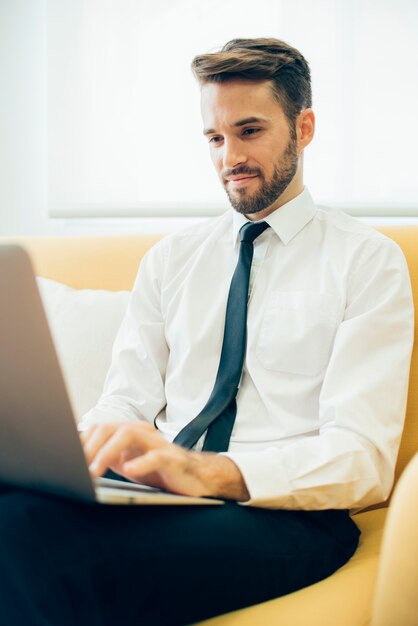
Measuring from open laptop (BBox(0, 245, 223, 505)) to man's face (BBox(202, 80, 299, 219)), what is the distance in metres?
0.78

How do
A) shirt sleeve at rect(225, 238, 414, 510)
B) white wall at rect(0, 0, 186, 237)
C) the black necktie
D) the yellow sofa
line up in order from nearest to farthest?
1. the yellow sofa
2. shirt sleeve at rect(225, 238, 414, 510)
3. the black necktie
4. white wall at rect(0, 0, 186, 237)

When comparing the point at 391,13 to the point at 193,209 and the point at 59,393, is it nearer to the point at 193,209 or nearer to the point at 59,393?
the point at 193,209

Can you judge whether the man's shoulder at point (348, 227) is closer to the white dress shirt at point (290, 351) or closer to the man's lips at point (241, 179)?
the white dress shirt at point (290, 351)

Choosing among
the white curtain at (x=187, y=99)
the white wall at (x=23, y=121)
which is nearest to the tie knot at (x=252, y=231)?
the white curtain at (x=187, y=99)

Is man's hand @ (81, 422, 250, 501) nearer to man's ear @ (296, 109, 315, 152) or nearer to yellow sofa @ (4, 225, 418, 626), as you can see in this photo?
yellow sofa @ (4, 225, 418, 626)

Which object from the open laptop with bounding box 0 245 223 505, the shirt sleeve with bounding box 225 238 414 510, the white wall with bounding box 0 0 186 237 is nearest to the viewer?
the open laptop with bounding box 0 245 223 505

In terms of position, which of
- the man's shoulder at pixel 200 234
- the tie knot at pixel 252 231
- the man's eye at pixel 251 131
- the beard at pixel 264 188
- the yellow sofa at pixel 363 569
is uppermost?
the man's eye at pixel 251 131

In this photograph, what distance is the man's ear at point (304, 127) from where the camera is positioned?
1.49 m

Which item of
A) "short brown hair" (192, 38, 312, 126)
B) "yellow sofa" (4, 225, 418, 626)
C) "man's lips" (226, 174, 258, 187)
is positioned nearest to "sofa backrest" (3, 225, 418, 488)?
"yellow sofa" (4, 225, 418, 626)

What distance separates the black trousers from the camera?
756 mm

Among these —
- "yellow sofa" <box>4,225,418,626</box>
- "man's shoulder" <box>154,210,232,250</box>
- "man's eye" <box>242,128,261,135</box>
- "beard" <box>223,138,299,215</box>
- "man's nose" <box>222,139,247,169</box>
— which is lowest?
"yellow sofa" <box>4,225,418,626</box>

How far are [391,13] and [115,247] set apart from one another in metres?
1.01

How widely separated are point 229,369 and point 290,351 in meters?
0.11

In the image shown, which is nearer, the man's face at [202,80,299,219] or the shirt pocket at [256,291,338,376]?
the shirt pocket at [256,291,338,376]
